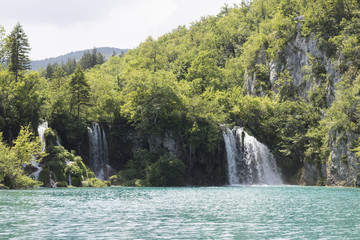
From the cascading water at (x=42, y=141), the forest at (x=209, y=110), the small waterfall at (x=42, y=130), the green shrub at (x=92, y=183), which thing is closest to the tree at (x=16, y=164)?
the forest at (x=209, y=110)

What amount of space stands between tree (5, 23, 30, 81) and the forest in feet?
0.47

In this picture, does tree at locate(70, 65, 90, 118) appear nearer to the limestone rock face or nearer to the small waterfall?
the small waterfall

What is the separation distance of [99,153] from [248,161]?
71.2ft

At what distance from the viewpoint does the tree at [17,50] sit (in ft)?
176

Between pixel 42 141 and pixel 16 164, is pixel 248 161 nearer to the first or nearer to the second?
pixel 42 141

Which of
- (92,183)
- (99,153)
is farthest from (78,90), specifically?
(92,183)

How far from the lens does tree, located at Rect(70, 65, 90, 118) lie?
55.2m

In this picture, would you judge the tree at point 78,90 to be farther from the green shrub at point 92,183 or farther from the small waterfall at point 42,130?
the green shrub at point 92,183

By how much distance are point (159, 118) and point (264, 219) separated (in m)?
39.3

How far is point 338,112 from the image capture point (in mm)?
42781

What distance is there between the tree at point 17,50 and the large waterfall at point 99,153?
531 inches

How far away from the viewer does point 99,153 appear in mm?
53812

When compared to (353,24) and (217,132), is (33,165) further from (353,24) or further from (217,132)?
(353,24)

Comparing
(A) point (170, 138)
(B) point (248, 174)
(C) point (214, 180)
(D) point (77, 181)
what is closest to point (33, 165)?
(D) point (77, 181)
